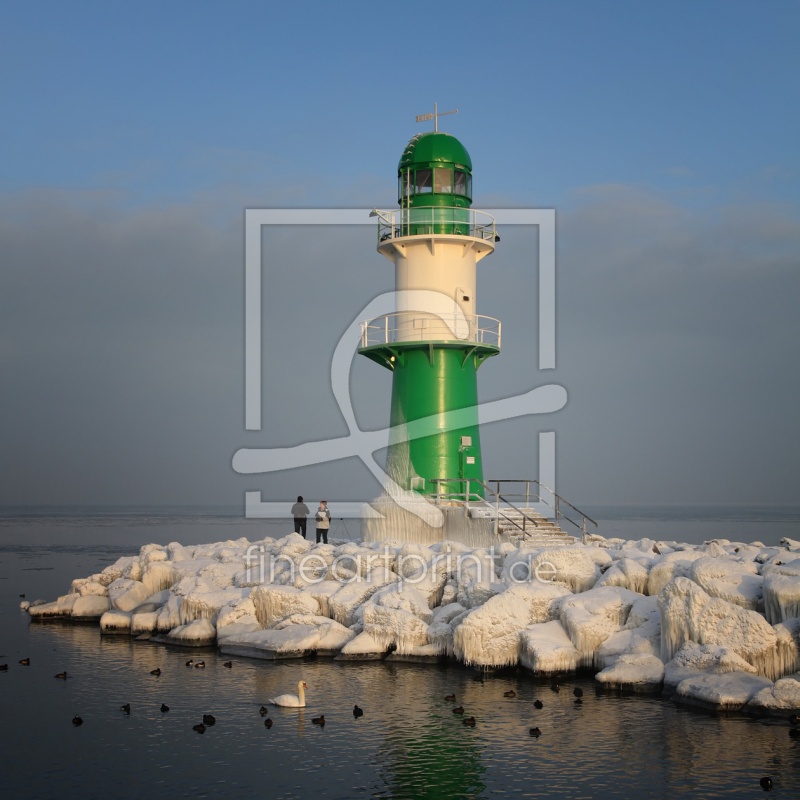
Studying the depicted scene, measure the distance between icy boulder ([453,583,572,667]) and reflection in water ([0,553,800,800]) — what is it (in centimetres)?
33

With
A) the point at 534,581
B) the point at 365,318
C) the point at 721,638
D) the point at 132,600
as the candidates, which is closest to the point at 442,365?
the point at 365,318

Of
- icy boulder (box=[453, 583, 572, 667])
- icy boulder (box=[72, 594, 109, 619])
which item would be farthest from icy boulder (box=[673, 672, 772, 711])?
icy boulder (box=[72, 594, 109, 619])

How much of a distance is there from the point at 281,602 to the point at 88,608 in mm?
6881

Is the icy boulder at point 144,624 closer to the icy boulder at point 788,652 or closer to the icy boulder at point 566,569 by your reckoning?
the icy boulder at point 566,569

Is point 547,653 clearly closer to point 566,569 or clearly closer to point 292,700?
point 566,569

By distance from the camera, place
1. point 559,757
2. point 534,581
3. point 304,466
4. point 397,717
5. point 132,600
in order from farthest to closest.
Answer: point 304,466 < point 132,600 < point 534,581 < point 397,717 < point 559,757

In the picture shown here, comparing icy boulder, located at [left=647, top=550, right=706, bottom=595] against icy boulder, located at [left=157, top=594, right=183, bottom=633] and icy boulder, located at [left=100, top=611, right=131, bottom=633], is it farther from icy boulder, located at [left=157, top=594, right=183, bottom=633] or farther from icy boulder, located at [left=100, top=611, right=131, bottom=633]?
icy boulder, located at [left=100, top=611, right=131, bottom=633]

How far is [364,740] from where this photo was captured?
12.6 m

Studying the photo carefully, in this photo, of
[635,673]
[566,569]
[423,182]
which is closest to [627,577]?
[566,569]

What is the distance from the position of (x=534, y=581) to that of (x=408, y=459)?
742 cm

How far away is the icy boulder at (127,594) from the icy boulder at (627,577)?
37.6 ft

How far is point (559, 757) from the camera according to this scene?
1180cm

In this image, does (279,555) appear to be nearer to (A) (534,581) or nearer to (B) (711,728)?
(A) (534,581)

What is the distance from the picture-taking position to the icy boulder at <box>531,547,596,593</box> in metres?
18.4
